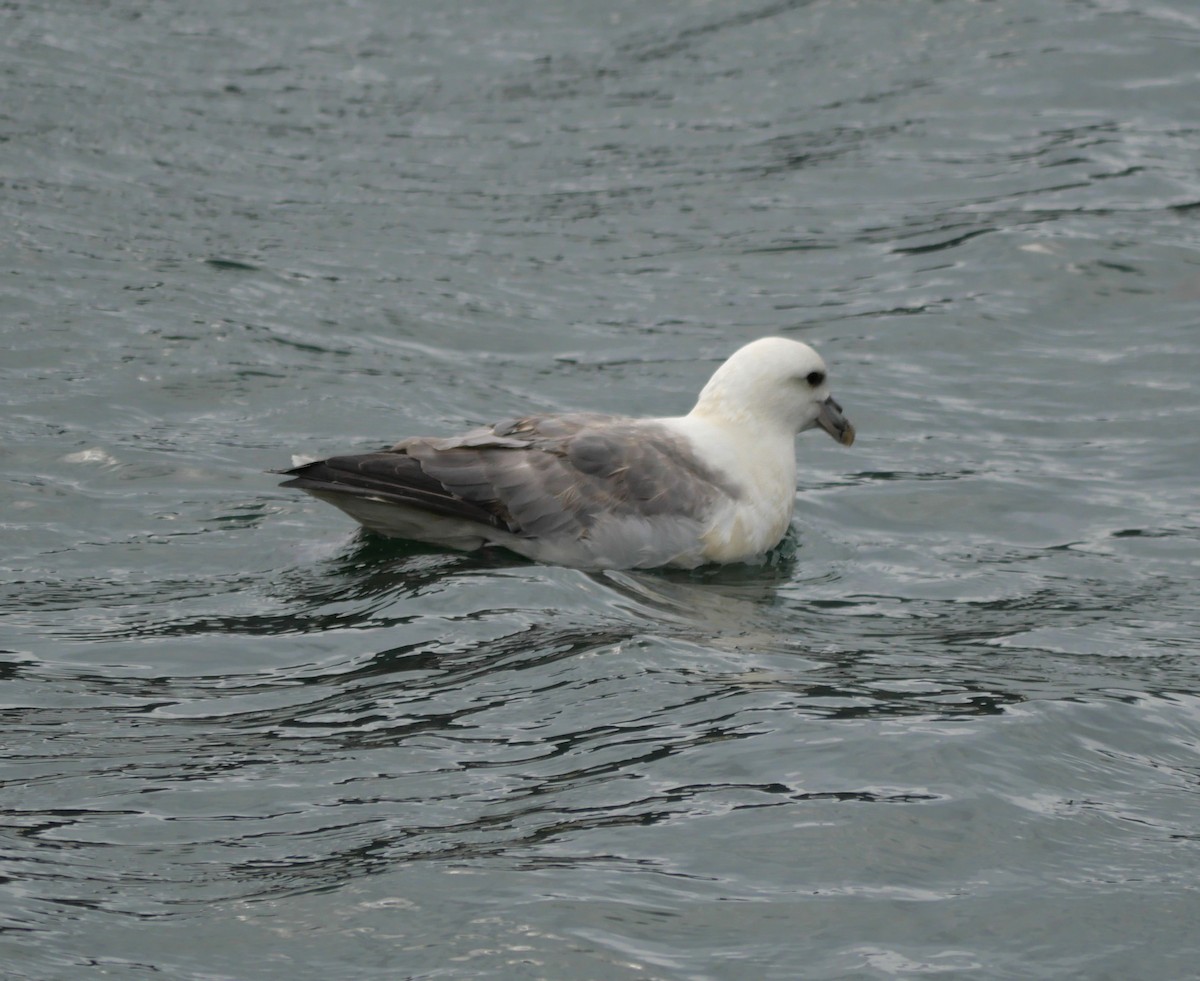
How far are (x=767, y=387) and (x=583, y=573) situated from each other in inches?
52.6

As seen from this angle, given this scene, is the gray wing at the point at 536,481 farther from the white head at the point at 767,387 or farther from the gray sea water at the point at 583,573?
the white head at the point at 767,387

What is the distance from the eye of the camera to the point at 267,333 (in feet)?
34.5

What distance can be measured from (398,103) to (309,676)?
933 cm

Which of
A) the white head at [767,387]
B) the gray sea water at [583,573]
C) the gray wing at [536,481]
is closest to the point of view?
the gray sea water at [583,573]

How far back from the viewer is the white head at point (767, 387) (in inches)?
314

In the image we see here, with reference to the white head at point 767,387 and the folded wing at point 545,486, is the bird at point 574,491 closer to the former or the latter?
the folded wing at point 545,486

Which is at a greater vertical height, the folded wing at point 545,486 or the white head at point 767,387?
the white head at point 767,387

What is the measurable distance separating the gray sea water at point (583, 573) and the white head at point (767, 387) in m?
0.61

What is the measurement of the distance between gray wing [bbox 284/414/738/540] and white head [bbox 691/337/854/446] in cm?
52

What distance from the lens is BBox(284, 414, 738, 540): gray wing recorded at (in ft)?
23.8

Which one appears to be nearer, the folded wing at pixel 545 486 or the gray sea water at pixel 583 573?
the gray sea water at pixel 583 573

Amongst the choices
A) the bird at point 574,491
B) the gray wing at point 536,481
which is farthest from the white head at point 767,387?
the gray wing at point 536,481

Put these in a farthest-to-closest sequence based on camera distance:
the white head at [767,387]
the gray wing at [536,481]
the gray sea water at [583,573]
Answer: the white head at [767,387]
the gray wing at [536,481]
the gray sea water at [583,573]

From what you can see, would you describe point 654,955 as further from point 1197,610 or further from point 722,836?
point 1197,610
